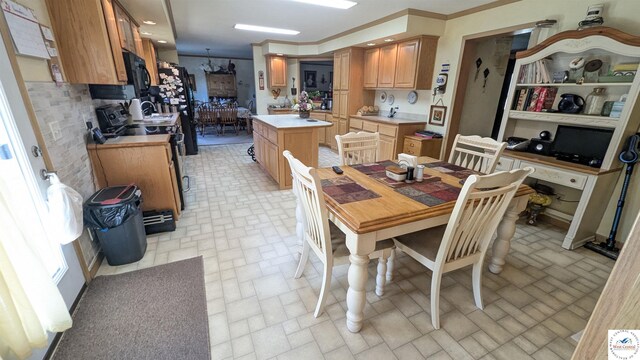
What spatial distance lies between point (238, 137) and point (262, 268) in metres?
6.19

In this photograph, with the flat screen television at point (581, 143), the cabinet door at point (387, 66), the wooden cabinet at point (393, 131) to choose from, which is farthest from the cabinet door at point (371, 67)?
the flat screen television at point (581, 143)

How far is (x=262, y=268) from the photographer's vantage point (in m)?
2.13

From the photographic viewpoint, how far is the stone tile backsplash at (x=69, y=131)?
1.66 meters

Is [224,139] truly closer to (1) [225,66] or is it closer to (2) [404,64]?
(1) [225,66]

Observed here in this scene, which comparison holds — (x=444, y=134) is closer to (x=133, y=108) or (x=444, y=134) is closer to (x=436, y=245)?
(x=436, y=245)

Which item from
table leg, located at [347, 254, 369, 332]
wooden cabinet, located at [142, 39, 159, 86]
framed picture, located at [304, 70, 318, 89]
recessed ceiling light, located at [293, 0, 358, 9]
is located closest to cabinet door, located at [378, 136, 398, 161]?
recessed ceiling light, located at [293, 0, 358, 9]

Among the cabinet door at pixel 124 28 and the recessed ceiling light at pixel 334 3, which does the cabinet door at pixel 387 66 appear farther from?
the cabinet door at pixel 124 28

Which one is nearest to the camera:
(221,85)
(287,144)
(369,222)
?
(369,222)

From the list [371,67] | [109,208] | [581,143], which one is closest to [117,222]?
[109,208]

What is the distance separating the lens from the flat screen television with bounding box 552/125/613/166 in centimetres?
236

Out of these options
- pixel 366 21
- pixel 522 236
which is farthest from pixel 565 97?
pixel 366 21

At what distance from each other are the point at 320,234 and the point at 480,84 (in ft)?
12.7

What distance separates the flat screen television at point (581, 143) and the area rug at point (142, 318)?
11.2 ft

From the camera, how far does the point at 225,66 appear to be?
10359mm
